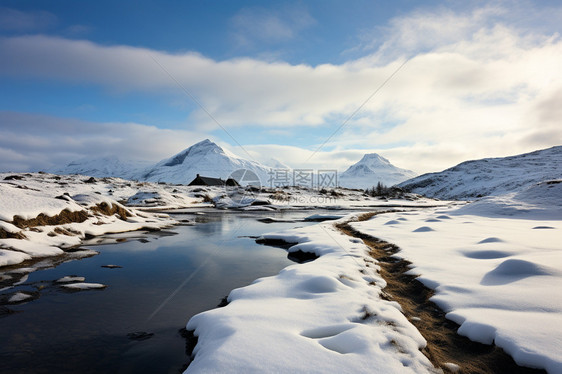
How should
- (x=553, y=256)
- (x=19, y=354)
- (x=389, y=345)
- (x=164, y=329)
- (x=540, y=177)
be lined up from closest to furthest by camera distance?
(x=389, y=345) < (x=19, y=354) < (x=164, y=329) < (x=553, y=256) < (x=540, y=177)

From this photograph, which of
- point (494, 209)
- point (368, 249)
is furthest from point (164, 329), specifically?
point (494, 209)

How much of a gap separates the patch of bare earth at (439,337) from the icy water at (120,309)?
4572mm

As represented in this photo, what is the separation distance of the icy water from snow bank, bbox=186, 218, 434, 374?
3.21ft

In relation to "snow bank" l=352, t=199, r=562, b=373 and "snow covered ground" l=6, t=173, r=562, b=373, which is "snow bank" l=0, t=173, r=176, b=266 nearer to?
"snow covered ground" l=6, t=173, r=562, b=373

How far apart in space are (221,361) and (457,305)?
555 centimetres

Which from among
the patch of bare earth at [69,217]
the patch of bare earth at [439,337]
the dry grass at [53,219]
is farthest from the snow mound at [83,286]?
the patch of bare earth at [439,337]

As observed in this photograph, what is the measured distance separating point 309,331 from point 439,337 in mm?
2638

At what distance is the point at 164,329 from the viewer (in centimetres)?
634

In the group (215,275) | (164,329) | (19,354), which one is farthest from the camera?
(215,275)

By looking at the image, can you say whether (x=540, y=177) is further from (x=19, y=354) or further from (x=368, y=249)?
(x=19, y=354)

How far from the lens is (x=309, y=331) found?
520 centimetres

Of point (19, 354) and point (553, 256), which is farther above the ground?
point (553, 256)

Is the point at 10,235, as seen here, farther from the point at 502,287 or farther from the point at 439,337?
the point at 502,287

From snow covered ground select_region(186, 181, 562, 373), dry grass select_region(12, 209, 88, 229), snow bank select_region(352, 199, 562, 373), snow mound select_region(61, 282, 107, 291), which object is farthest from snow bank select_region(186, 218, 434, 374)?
dry grass select_region(12, 209, 88, 229)
